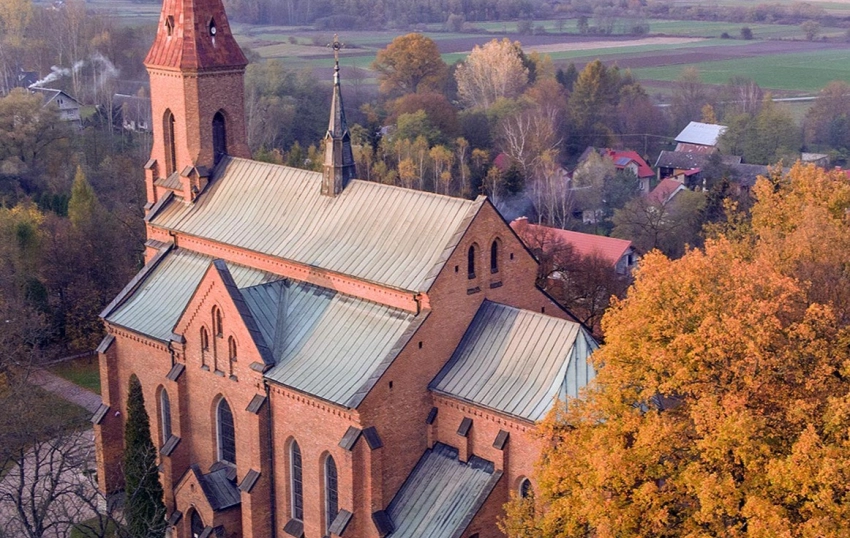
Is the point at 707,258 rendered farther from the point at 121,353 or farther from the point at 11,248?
the point at 11,248

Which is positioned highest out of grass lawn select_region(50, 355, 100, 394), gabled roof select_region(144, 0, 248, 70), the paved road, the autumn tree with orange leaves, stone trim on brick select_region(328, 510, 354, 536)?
gabled roof select_region(144, 0, 248, 70)

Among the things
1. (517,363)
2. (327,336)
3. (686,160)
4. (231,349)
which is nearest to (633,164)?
(686,160)

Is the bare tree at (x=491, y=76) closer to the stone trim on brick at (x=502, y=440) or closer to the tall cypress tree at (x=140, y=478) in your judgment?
the tall cypress tree at (x=140, y=478)

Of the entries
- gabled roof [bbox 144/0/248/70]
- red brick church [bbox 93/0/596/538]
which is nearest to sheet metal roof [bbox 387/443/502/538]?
red brick church [bbox 93/0/596/538]

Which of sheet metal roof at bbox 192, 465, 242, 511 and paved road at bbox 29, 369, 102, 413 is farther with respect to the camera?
paved road at bbox 29, 369, 102, 413

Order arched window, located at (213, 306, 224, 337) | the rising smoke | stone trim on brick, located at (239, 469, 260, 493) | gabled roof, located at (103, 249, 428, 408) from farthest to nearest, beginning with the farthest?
the rising smoke < arched window, located at (213, 306, 224, 337) < stone trim on brick, located at (239, 469, 260, 493) < gabled roof, located at (103, 249, 428, 408)

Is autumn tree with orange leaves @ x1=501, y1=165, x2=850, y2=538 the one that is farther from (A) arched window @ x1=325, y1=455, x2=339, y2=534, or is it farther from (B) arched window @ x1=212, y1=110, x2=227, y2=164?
(B) arched window @ x1=212, y1=110, x2=227, y2=164

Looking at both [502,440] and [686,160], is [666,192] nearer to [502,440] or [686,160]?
[686,160]
